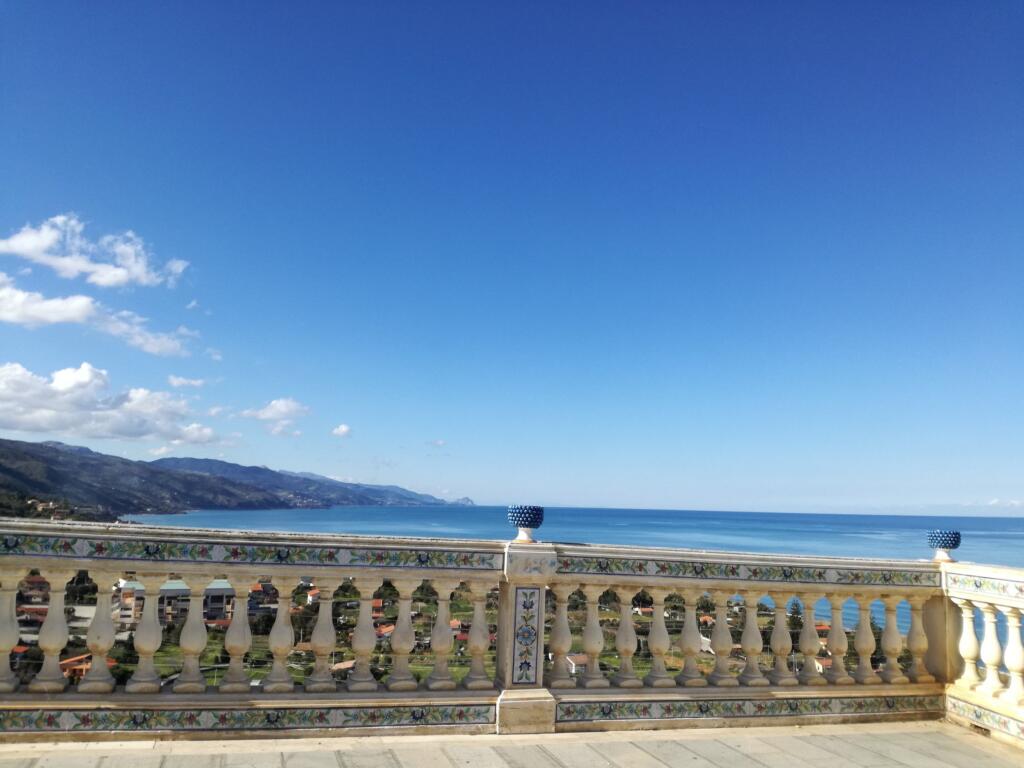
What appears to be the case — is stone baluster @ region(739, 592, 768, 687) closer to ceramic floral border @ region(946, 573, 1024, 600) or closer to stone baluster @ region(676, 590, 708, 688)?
stone baluster @ region(676, 590, 708, 688)

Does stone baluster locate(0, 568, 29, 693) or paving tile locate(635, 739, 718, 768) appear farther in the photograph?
paving tile locate(635, 739, 718, 768)

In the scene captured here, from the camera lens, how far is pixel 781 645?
178 inches

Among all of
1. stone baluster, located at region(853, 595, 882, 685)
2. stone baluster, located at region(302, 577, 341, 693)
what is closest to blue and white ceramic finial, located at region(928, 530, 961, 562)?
stone baluster, located at region(853, 595, 882, 685)

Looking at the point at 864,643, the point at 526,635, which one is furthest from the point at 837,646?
the point at 526,635

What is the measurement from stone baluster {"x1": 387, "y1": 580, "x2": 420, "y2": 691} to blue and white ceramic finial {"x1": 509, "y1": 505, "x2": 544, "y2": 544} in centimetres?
68

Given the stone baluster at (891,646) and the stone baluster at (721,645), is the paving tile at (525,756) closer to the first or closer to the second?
the stone baluster at (721,645)

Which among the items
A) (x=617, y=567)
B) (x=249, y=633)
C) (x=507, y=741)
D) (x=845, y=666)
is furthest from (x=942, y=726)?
(x=249, y=633)

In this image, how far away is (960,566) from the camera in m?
4.71

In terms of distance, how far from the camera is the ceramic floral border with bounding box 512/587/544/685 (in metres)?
4.03

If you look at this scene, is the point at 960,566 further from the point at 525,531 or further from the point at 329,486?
the point at 329,486

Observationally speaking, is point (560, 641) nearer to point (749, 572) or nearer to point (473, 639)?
point (473, 639)

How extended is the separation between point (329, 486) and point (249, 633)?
109 meters

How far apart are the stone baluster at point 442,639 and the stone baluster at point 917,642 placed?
322 centimetres

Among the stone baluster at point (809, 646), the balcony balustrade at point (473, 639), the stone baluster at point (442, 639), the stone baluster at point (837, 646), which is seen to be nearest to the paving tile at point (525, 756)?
the balcony balustrade at point (473, 639)
